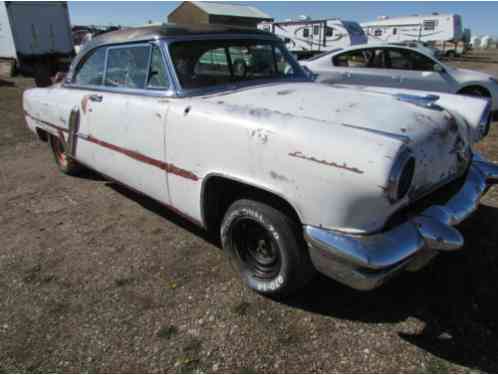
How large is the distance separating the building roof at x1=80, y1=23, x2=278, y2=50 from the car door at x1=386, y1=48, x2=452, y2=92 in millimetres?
4575

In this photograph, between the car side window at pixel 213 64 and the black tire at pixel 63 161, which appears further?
the black tire at pixel 63 161

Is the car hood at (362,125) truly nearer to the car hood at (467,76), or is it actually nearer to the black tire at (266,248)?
the black tire at (266,248)

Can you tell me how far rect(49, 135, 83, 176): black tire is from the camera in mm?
4773

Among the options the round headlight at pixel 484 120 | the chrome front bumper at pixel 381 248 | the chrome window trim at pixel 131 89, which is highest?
the chrome window trim at pixel 131 89

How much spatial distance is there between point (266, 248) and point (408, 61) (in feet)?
21.0

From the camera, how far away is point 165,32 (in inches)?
120

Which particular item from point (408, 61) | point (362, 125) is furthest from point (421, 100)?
point (408, 61)

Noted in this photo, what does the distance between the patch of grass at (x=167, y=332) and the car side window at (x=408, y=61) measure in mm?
6949

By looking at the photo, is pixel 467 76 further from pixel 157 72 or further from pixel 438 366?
pixel 438 366

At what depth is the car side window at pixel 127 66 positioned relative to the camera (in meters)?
3.11

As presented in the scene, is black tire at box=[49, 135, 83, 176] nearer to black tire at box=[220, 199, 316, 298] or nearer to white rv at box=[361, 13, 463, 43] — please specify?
black tire at box=[220, 199, 316, 298]

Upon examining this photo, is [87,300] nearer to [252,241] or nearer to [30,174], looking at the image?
[252,241]

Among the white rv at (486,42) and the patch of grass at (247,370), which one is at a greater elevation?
the white rv at (486,42)

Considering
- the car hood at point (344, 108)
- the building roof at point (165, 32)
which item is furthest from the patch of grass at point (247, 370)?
the building roof at point (165, 32)
